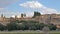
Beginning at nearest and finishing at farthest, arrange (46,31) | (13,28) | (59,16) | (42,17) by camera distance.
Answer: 1. (46,31)
2. (13,28)
3. (42,17)
4. (59,16)

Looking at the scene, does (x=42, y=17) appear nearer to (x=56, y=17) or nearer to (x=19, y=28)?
(x=56, y=17)

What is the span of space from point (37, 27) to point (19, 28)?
562 centimetres

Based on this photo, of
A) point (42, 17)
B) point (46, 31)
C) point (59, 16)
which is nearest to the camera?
point (46, 31)

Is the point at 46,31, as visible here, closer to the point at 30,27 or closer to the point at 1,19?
the point at 30,27

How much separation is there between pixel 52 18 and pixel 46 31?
→ 112 m

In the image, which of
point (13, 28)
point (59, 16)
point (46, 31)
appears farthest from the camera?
point (59, 16)

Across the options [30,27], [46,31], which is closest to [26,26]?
[30,27]

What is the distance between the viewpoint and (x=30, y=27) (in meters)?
69.2

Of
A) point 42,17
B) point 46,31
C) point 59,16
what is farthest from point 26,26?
point 46,31

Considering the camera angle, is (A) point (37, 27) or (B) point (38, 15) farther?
(B) point (38, 15)

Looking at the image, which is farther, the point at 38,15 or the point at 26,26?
the point at 38,15

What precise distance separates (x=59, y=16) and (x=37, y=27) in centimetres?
4985

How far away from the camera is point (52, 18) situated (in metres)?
115

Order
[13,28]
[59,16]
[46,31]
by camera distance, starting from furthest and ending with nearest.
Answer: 1. [59,16]
2. [13,28]
3. [46,31]
